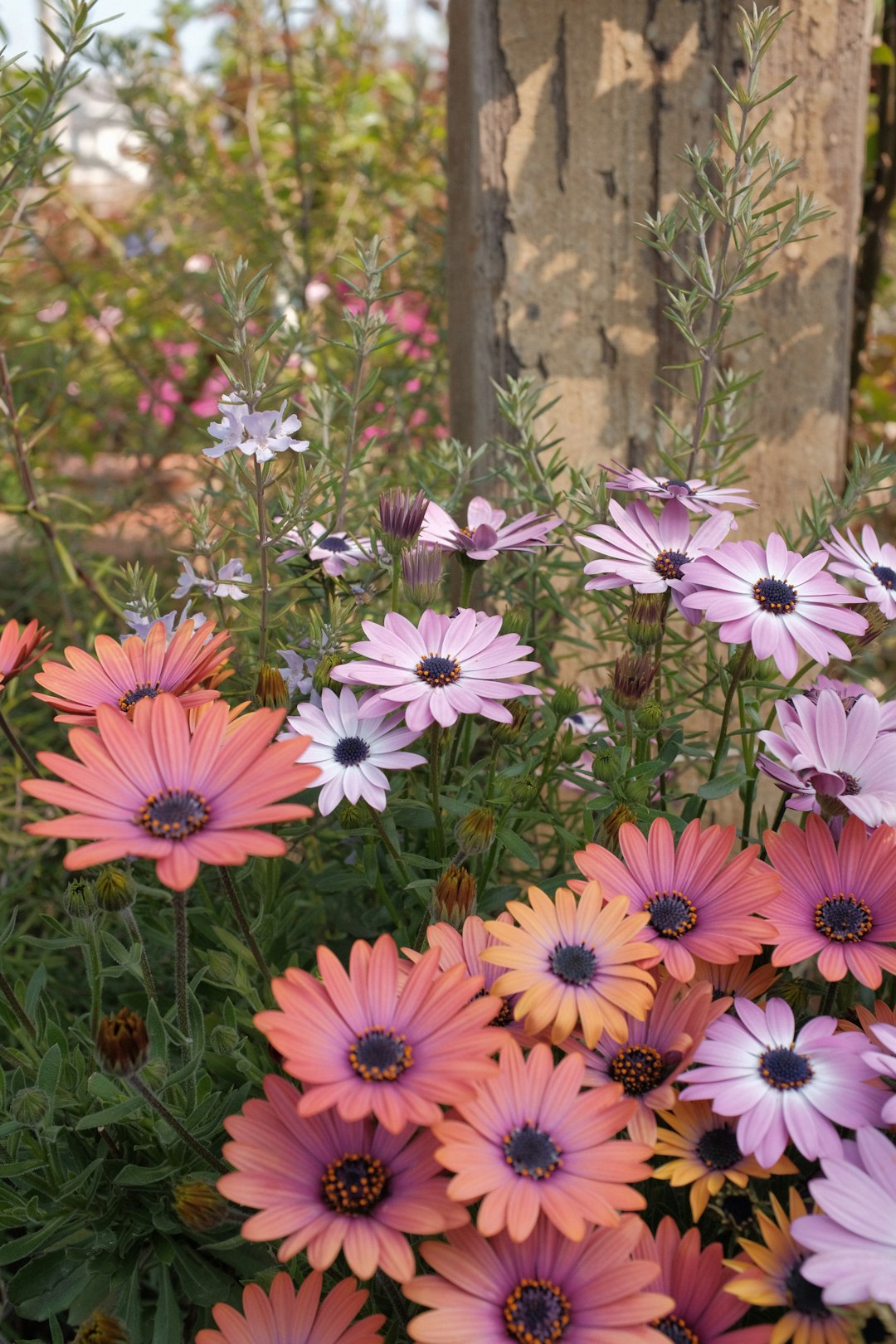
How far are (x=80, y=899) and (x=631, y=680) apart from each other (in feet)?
1.50

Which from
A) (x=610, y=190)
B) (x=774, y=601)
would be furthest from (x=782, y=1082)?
(x=610, y=190)

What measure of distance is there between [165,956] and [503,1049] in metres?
0.67

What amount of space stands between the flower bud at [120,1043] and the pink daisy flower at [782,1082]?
34 cm

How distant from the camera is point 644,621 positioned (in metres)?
0.93

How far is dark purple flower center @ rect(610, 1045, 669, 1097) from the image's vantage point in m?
0.74

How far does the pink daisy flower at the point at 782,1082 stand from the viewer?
0.67 meters

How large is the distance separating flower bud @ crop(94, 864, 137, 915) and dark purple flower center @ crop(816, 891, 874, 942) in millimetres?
501

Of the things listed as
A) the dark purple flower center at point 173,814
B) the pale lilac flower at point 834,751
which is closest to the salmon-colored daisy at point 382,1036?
the dark purple flower center at point 173,814

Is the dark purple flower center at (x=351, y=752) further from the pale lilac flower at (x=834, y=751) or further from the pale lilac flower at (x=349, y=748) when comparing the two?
the pale lilac flower at (x=834, y=751)

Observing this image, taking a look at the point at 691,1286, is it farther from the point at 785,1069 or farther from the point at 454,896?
the point at 454,896

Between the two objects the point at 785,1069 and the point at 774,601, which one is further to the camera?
the point at 774,601

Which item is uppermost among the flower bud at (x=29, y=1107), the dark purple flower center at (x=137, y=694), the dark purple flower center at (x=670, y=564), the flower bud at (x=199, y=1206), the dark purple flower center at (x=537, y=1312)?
the dark purple flower center at (x=670, y=564)

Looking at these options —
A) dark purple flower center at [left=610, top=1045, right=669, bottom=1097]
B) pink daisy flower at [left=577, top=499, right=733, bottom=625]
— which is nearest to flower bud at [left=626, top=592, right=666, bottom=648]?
pink daisy flower at [left=577, top=499, right=733, bottom=625]

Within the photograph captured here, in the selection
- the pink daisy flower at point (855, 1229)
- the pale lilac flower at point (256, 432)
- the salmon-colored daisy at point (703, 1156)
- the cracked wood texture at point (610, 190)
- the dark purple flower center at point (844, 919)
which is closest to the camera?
the pink daisy flower at point (855, 1229)
